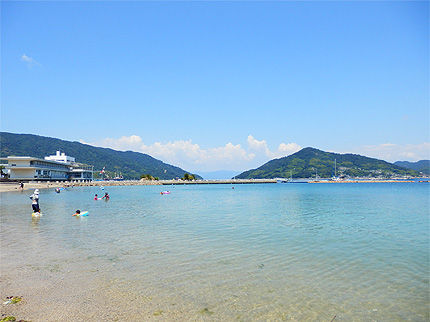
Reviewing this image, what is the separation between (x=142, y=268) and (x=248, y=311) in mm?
4571

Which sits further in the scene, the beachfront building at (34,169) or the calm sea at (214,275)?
the beachfront building at (34,169)

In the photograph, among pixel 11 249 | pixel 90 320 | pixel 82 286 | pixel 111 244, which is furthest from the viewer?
pixel 111 244

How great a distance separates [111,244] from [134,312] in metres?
7.75

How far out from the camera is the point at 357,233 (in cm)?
1775

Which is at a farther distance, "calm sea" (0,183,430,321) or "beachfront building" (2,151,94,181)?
"beachfront building" (2,151,94,181)

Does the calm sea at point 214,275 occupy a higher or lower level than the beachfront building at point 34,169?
lower

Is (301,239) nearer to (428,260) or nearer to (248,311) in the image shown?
(428,260)

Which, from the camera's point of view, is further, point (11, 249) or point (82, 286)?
point (11, 249)

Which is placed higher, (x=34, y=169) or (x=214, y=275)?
(x=34, y=169)

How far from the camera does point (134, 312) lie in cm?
675

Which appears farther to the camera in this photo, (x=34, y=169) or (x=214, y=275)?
(x=34, y=169)

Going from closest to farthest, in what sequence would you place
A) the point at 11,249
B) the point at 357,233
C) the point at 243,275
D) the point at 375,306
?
the point at 375,306
the point at 243,275
the point at 11,249
the point at 357,233

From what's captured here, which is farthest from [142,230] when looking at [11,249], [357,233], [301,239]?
[357,233]

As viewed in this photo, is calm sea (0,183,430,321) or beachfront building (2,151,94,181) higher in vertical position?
beachfront building (2,151,94,181)
